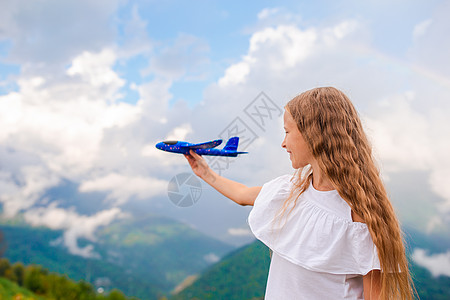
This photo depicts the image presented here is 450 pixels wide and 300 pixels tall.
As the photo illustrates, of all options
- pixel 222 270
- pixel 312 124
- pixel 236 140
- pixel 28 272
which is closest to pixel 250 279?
pixel 222 270

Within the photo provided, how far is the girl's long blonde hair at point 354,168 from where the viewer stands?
1461 mm

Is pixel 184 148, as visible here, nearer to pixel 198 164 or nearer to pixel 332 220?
pixel 198 164

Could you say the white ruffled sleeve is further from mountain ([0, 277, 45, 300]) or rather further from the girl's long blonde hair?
mountain ([0, 277, 45, 300])

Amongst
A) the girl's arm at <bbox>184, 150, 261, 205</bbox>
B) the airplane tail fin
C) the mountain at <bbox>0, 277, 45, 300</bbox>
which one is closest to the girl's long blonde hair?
the girl's arm at <bbox>184, 150, 261, 205</bbox>

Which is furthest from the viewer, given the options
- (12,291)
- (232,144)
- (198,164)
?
(12,291)

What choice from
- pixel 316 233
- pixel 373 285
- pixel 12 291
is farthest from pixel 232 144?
pixel 12 291

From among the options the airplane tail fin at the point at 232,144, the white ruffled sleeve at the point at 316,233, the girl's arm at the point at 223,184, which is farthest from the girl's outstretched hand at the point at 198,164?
the white ruffled sleeve at the point at 316,233

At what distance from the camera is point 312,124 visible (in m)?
1.58

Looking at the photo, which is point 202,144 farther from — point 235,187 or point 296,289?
point 296,289

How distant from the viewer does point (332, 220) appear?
155 centimetres

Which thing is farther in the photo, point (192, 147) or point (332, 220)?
point (192, 147)

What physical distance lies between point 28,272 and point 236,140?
713 inches

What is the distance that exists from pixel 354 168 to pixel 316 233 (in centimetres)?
37

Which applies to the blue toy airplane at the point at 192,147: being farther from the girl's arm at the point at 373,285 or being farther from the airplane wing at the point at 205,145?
the girl's arm at the point at 373,285
